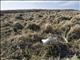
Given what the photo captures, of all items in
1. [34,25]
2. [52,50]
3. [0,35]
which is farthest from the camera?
[34,25]

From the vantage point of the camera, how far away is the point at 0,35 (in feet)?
31.4

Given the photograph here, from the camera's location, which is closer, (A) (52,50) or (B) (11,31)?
(A) (52,50)

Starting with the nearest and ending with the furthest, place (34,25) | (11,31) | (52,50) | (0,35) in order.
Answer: (52,50)
(0,35)
(11,31)
(34,25)

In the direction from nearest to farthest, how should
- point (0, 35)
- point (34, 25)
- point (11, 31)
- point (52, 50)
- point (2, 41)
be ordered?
point (52, 50) → point (2, 41) → point (0, 35) → point (11, 31) → point (34, 25)

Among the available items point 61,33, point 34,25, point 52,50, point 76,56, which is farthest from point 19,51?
point 34,25

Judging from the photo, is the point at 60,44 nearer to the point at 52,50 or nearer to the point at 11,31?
the point at 52,50

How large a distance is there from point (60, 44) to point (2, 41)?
2.23 meters

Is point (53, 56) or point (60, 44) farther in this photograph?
point (60, 44)

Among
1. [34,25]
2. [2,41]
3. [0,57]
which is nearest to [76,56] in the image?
[0,57]

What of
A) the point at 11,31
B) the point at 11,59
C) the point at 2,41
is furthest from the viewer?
the point at 11,31

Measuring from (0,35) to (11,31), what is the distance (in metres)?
0.94

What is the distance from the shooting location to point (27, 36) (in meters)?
8.93

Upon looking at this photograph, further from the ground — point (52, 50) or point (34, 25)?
point (52, 50)

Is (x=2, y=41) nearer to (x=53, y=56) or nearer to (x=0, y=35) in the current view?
(x=0, y=35)
